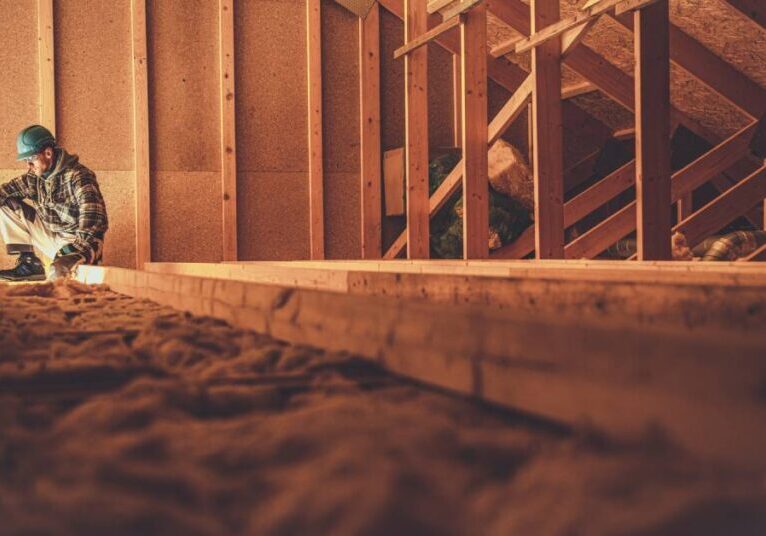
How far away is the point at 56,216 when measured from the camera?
4270 millimetres

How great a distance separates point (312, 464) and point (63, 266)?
3.26 metres

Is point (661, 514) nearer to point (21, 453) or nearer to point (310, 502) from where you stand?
point (310, 502)

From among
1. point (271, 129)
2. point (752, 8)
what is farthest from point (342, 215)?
point (752, 8)

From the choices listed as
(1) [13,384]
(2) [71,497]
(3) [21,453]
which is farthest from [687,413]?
(1) [13,384]

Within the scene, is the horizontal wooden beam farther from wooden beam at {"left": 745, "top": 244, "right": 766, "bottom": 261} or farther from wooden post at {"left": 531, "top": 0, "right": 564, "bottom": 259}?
wooden beam at {"left": 745, "top": 244, "right": 766, "bottom": 261}

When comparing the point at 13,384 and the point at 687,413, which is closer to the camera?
the point at 687,413

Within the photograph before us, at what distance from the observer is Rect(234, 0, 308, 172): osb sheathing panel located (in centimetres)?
515

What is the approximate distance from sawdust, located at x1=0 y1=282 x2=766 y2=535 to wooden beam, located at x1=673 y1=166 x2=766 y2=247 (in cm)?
309

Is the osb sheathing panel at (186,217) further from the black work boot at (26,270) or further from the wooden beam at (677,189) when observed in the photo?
the wooden beam at (677,189)

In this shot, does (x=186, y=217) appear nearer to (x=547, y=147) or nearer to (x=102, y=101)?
(x=102, y=101)

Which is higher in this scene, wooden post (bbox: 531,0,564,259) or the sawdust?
wooden post (bbox: 531,0,564,259)

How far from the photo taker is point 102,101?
4.92m

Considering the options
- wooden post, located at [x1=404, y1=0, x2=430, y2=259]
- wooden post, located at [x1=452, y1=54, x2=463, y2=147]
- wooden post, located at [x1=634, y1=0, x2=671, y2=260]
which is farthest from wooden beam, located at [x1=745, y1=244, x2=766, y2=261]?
wooden post, located at [x1=452, y1=54, x2=463, y2=147]

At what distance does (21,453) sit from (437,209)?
3.88 metres
